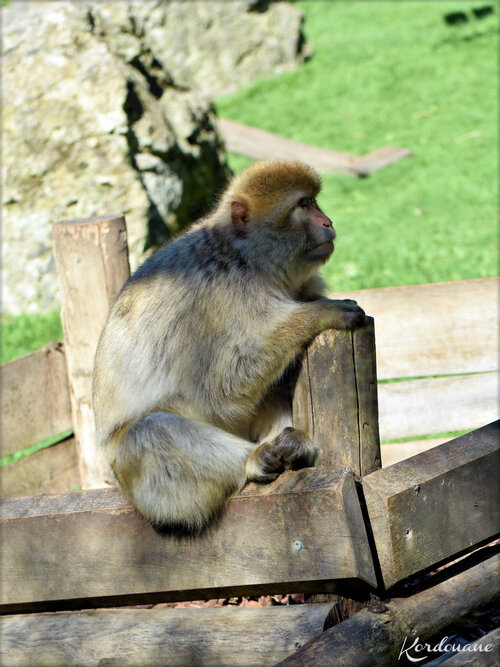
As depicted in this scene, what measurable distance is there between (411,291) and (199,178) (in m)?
3.70

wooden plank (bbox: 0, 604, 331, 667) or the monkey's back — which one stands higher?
the monkey's back

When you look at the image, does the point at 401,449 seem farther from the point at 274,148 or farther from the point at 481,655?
the point at 274,148

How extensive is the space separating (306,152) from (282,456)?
708 cm

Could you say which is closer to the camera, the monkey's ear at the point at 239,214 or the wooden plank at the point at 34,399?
the monkey's ear at the point at 239,214

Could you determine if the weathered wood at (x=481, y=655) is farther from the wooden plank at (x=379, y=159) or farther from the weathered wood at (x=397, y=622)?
the wooden plank at (x=379, y=159)

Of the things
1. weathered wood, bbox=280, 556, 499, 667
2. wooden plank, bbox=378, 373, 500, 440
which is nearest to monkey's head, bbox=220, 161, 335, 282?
weathered wood, bbox=280, 556, 499, 667

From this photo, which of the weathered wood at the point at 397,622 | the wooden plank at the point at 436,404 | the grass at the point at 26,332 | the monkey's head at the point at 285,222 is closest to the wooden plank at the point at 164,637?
the weathered wood at the point at 397,622

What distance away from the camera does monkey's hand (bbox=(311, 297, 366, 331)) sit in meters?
2.24

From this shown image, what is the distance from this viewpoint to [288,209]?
107 inches

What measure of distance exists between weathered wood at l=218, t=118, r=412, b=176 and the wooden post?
5.30 meters

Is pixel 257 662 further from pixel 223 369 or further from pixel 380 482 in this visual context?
pixel 223 369

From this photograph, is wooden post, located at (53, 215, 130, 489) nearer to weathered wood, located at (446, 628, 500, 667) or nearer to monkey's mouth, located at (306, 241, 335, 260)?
monkey's mouth, located at (306, 241, 335, 260)

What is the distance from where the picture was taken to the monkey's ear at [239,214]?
Result: 2.74 meters

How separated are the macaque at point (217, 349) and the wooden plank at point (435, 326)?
3.87ft
